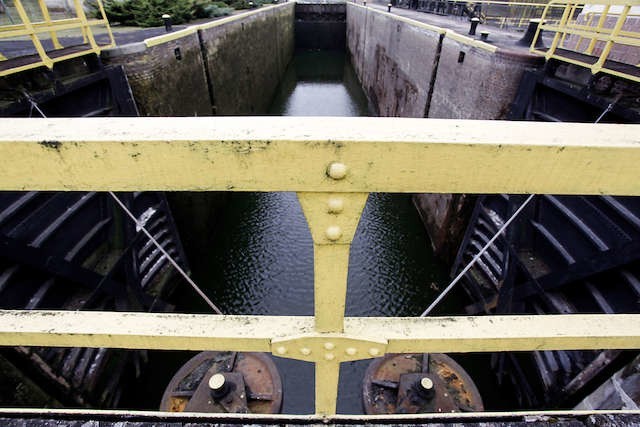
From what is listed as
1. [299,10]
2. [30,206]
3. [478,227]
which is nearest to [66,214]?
[30,206]

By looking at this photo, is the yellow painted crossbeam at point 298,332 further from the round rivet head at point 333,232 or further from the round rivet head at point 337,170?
the round rivet head at point 337,170

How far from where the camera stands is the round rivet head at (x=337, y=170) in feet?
3.33

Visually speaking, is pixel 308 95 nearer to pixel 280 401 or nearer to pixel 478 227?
pixel 478 227

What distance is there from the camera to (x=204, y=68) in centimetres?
917

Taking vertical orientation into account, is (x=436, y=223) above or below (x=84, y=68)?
below

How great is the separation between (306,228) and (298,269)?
5.27 ft

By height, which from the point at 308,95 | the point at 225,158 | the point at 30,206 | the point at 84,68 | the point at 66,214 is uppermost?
the point at 225,158

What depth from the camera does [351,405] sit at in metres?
5.50

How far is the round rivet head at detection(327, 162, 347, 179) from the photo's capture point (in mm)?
1015

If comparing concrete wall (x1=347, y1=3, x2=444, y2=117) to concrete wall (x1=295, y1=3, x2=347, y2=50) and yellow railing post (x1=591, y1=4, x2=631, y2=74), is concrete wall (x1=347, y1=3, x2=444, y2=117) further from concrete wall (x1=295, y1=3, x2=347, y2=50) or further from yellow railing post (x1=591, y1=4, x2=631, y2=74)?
concrete wall (x1=295, y1=3, x2=347, y2=50)

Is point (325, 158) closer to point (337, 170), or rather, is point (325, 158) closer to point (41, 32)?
point (337, 170)

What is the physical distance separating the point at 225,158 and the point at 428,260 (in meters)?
8.05

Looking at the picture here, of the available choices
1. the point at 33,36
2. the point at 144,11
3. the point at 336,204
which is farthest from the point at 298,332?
the point at 144,11

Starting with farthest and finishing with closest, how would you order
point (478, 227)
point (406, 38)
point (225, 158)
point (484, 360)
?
point (406, 38) < point (478, 227) < point (484, 360) < point (225, 158)
